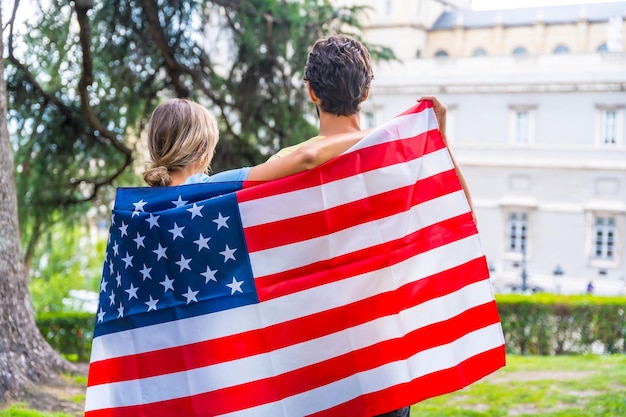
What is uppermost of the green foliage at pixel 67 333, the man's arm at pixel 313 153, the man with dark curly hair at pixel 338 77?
the man with dark curly hair at pixel 338 77

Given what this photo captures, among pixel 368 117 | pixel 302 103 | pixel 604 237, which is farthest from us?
pixel 604 237

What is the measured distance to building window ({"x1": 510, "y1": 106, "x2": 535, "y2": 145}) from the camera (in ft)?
122

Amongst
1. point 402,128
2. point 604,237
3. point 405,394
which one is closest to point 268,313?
point 405,394

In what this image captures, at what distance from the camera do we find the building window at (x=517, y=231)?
37.4m

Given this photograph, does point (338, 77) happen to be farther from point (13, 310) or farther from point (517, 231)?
point (517, 231)

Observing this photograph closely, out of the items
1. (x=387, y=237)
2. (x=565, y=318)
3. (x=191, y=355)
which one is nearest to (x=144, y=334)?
(x=191, y=355)

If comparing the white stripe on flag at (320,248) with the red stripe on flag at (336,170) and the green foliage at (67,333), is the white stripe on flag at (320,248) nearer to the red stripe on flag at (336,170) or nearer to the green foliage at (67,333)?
the red stripe on flag at (336,170)

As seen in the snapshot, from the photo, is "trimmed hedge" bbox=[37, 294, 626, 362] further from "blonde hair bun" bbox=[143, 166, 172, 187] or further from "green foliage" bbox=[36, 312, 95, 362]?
"blonde hair bun" bbox=[143, 166, 172, 187]

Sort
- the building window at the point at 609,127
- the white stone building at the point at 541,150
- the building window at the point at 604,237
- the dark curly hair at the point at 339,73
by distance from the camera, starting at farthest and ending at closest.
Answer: the building window at the point at 604,237
the white stone building at the point at 541,150
the building window at the point at 609,127
the dark curly hair at the point at 339,73

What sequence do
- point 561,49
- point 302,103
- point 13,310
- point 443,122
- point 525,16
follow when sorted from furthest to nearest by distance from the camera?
1. point 525,16
2. point 561,49
3. point 302,103
4. point 13,310
5. point 443,122

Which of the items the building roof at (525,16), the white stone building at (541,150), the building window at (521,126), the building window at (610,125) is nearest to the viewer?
the building window at (610,125)

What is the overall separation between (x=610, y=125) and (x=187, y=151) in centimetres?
3416

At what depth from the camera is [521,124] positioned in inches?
1475

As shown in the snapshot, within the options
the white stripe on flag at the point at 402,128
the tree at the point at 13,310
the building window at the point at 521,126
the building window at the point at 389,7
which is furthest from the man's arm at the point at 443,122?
the building window at the point at 389,7
